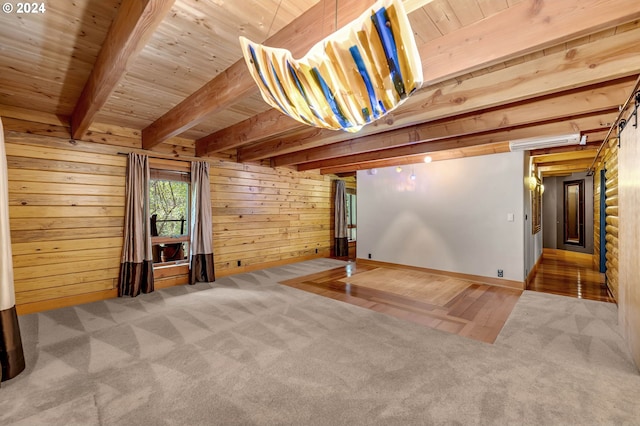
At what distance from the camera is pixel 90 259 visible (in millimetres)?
3949

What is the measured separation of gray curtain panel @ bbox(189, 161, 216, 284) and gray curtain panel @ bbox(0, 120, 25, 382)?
264 cm

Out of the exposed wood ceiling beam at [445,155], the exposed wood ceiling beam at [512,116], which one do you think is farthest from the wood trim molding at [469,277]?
the exposed wood ceiling beam at [512,116]

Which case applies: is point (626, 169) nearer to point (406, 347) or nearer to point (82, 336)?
point (406, 347)

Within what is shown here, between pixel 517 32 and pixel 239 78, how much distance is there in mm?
1946

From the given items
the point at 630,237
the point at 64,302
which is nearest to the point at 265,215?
the point at 64,302

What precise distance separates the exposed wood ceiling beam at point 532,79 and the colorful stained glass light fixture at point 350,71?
194cm

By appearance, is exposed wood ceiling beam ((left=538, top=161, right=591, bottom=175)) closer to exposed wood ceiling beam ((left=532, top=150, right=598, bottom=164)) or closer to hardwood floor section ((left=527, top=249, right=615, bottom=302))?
exposed wood ceiling beam ((left=532, top=150, right=598, bottom=164))

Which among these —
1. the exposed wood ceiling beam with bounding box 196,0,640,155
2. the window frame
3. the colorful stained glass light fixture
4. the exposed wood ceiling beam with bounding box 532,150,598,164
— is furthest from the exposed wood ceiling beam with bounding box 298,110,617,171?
the colorful stained glass light fixture

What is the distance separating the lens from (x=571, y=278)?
5234 millimetres

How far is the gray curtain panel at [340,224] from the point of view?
25.4 ft

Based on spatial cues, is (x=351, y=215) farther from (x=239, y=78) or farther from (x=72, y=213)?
(x=239, y=78)

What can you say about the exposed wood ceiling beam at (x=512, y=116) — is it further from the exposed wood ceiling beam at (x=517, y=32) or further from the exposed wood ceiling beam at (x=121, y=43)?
the exposed wood ceiling beam at (x=121, y=43)

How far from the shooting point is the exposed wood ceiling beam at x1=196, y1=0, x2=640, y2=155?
146 centimetres

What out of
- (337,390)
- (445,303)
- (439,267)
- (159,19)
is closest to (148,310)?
(337,390)
